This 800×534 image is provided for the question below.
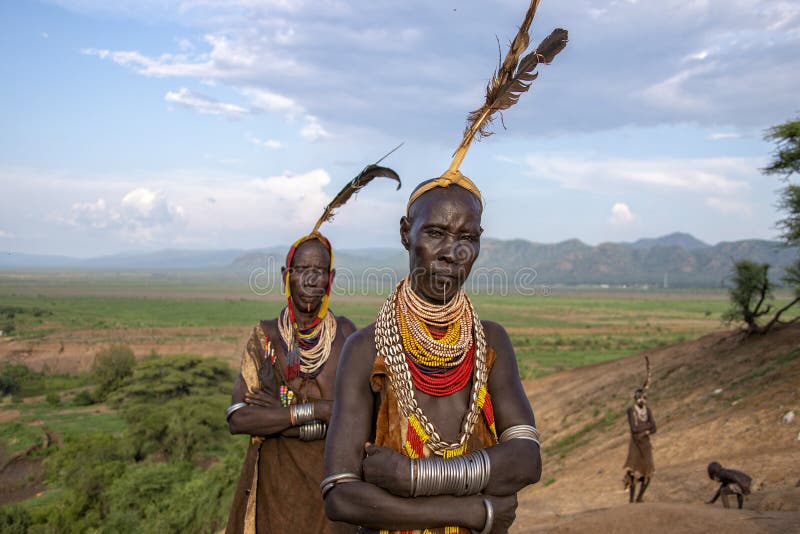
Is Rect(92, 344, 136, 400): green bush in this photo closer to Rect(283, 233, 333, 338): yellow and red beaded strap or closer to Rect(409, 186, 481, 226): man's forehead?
Rect(283, 233, 333, 338): yellow and red beaded strap

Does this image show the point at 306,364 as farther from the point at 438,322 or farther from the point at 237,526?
the point at 438,322

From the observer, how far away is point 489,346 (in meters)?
2.42

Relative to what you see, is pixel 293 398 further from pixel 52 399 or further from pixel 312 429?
pixel 52 399

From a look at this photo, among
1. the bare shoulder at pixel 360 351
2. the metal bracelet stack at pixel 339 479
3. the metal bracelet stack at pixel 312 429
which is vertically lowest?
the metal bracelet stack at pixel 312 429

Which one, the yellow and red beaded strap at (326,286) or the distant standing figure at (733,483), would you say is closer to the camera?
the yellow and red beaded strap at (326,286)

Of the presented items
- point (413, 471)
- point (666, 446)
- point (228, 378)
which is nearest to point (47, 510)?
→ point (666, 446)

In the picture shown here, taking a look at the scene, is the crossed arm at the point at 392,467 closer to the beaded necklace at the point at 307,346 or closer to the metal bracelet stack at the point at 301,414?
the metal bracelet stack at the point at 301,414

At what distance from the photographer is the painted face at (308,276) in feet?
13.5

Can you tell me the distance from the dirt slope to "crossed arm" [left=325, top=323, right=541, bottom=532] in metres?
4.09

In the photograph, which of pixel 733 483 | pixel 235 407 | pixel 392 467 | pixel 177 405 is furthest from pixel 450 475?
pixel 177 405

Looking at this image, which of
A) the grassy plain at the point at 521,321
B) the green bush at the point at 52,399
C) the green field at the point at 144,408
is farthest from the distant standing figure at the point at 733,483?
the green bush at the point at 52,399

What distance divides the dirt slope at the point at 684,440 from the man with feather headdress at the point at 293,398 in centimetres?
373

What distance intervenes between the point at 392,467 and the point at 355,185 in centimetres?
240

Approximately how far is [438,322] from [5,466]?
78.1 feet
